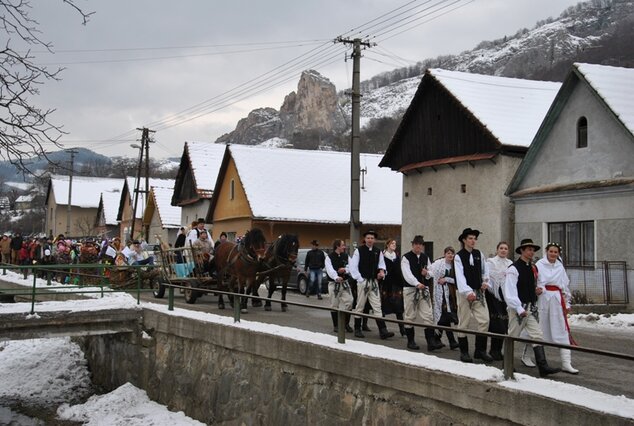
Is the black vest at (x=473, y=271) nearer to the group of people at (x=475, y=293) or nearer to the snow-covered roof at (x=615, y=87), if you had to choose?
the group of people at (x=475, y=293)

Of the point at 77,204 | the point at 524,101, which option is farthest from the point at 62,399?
the point at 77,204

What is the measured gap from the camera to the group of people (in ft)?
29.1

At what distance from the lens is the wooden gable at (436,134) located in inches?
920

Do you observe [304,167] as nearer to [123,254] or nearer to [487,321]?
[123,254]

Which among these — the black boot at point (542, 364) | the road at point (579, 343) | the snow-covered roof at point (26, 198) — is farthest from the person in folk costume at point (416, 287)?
the snow-covered roof at point (26, 198)

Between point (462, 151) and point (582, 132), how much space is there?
485cm

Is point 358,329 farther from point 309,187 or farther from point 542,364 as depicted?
point 309,187

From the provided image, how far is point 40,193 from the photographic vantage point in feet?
318

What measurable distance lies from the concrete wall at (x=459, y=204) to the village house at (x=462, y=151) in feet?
0.11

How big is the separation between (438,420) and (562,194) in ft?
46.7

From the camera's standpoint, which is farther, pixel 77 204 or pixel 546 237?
pixel 77 204

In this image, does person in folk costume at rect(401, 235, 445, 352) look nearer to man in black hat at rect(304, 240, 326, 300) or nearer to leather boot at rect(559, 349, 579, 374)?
leather boot at rect(559, 349, 579, 374)

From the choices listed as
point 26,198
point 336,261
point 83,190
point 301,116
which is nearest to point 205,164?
point 336,261

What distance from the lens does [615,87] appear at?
63.2ft
